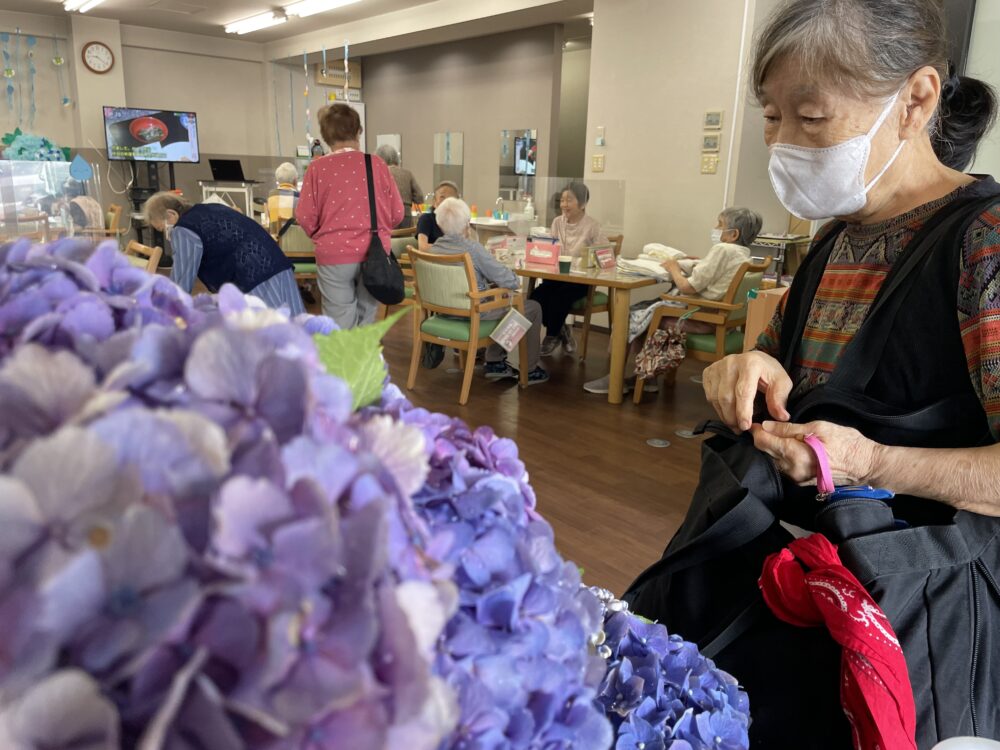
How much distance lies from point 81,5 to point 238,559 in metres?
11.0

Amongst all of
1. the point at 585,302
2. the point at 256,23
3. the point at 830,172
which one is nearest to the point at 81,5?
the point at 256,23

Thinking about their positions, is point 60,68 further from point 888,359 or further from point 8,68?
point 888,359

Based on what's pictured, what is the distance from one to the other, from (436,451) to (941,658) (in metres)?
0.76

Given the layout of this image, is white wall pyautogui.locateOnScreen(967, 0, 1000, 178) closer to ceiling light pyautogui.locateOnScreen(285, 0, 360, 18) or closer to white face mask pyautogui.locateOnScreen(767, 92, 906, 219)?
white face mask pyautogui.locateOnScreen(767, 92, 906, 219)

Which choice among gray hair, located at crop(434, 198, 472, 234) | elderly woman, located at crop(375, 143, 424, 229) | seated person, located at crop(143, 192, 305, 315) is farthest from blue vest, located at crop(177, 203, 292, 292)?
elderly woman, located at crop(375, 143, 424, 229)

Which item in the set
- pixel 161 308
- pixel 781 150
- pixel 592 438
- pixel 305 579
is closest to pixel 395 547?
pixel 305 579

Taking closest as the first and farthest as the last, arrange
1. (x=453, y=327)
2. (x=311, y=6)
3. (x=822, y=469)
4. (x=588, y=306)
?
(x=822, y=469), (x=453, y=327), (x=588, y=306), (x=311, y=6)

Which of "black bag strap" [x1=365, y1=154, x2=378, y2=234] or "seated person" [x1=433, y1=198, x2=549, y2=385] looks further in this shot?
"seated person" [x1=433, y1=198, x2=549, y2=385]

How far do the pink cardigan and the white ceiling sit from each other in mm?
5288

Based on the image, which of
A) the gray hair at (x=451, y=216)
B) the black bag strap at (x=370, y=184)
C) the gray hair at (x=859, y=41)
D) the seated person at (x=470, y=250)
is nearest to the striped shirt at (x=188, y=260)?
the black bag strap at (x=370, y=184)

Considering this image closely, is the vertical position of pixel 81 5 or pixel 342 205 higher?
pixel 81 5

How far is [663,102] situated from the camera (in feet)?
19.6

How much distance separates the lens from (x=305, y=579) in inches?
11.0

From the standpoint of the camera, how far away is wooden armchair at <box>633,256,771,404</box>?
414 cm
